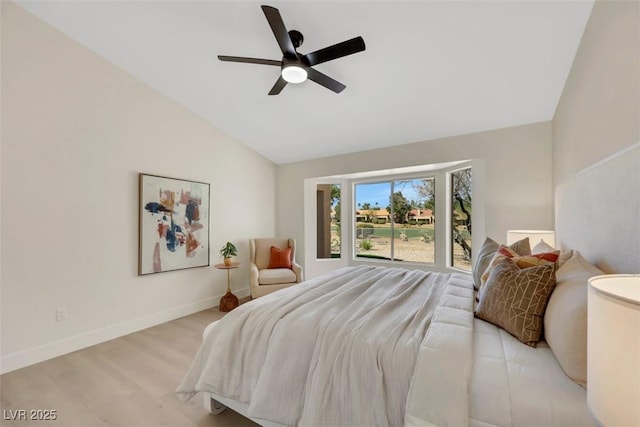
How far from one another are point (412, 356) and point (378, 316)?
1.27ft

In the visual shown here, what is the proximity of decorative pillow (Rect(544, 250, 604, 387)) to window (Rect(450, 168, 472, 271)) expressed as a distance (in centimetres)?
245

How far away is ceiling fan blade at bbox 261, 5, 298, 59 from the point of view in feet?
5.24

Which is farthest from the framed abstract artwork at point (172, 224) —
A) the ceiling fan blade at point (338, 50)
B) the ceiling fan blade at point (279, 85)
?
the ceiling fan blade at point (338, 50)

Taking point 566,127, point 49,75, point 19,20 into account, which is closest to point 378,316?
point 566,127

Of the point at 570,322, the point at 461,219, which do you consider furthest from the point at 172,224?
the point at 461,219

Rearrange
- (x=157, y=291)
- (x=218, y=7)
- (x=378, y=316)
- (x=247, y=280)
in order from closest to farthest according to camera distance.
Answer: (x=378, y=316) → (x=218, y=7) → (x=157, y=291) → (x=247, y=280)

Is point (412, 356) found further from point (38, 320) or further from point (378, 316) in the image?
point (38, 320)

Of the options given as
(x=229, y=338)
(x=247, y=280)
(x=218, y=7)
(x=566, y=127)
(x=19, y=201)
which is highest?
(x=218, y=7)

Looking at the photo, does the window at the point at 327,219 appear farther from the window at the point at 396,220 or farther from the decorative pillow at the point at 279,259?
the decorative pillow at the point at 279,259

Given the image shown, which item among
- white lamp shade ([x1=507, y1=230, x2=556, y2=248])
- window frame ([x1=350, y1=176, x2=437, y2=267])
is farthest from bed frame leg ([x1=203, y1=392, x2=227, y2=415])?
window frame ([x1=350, y1=176, x2=437, y2=267])

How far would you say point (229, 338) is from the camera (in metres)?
1.55

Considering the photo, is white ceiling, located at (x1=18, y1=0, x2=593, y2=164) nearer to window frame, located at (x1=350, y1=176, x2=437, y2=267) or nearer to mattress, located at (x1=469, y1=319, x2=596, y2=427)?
window frame, located at (x1=350, y1=176, x2=437, y2=267)

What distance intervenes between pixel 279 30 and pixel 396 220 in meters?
3.36

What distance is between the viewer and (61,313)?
8.30ft
